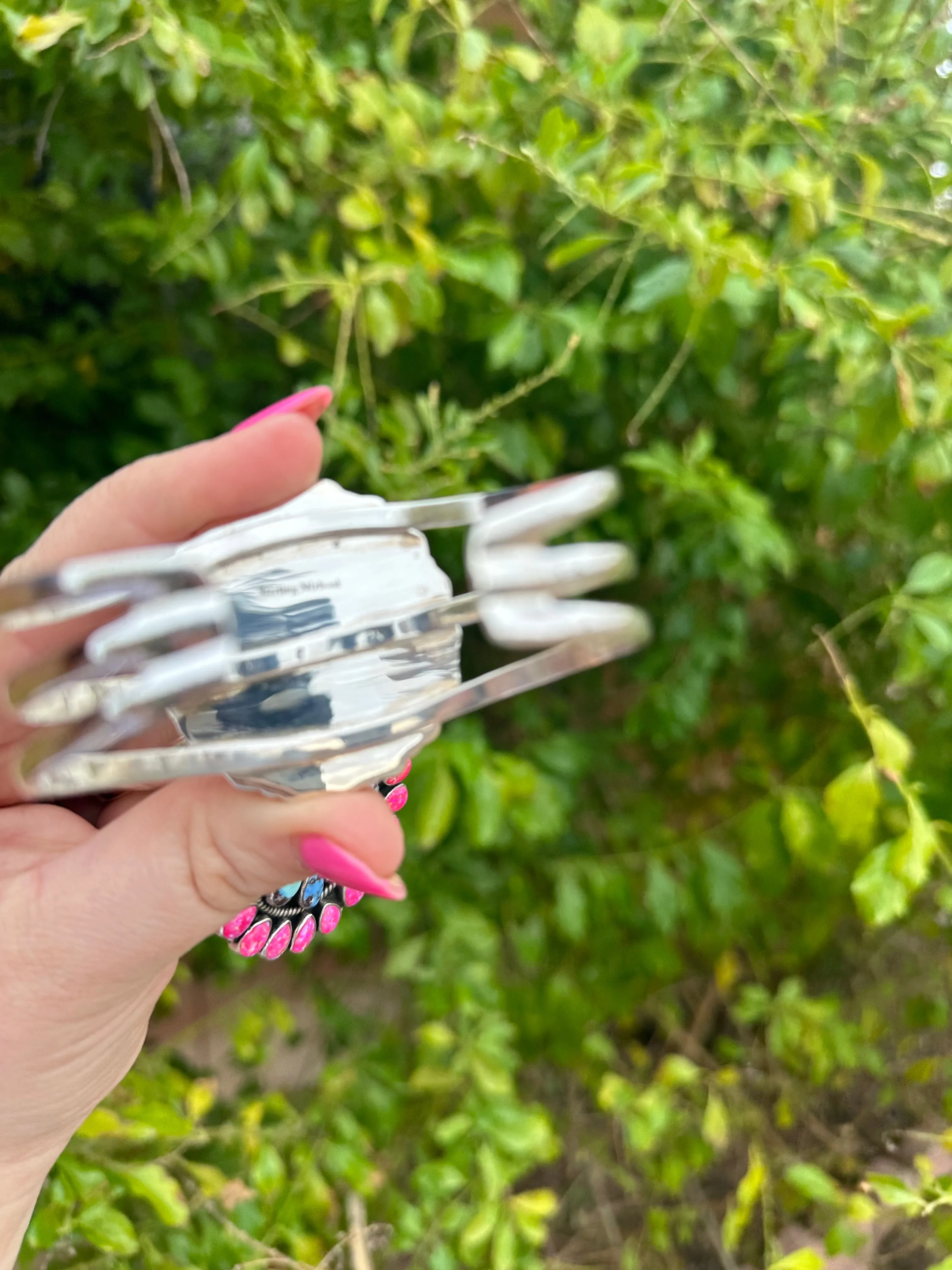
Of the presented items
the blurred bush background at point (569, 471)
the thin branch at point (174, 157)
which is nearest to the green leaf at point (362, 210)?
the blurred bush background at point (569, 471)

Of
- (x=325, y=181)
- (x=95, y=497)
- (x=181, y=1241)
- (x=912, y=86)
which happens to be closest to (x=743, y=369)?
(x=912, y=86)

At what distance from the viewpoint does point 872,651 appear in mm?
723

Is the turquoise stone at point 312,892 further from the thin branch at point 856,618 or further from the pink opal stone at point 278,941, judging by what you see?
the thin branch at point 856,618

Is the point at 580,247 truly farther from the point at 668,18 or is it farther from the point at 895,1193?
the point at 895,1193

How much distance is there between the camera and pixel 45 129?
54cm

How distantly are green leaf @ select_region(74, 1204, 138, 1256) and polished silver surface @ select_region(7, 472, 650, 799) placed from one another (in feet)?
0.97

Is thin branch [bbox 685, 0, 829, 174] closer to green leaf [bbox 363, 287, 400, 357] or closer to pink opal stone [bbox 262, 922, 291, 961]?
green leaf [bbox 363, 287, 400, 357]

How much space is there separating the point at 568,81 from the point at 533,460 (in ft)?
0.79

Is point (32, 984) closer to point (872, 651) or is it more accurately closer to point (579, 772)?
point (579, 772)

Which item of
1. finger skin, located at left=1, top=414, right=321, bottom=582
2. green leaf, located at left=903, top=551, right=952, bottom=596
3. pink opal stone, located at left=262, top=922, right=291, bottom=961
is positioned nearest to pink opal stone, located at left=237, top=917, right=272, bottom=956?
pink opal stone, located at left=262, top=922, right=291, bottom=961

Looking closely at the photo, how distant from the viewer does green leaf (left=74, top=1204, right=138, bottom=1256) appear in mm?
411

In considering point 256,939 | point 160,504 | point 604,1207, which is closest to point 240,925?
point 256,939

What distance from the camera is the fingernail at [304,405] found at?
0.40 meters

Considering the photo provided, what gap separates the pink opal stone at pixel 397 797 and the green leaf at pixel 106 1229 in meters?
0.26
